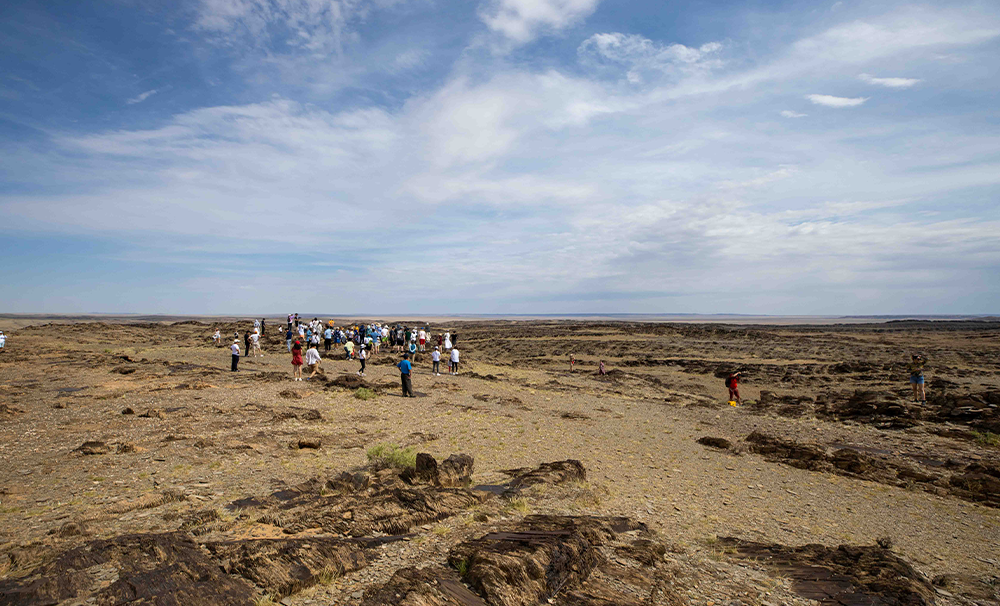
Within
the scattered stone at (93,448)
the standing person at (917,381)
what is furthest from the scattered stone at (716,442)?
the scattered stone at (93,448)

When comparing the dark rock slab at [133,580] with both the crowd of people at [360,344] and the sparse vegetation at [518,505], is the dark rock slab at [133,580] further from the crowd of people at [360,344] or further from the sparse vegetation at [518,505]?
Result: the crowd of people at [360,344]

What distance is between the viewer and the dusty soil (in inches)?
234

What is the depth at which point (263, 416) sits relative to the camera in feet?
52.6

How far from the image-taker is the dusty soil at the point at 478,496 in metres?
5.93

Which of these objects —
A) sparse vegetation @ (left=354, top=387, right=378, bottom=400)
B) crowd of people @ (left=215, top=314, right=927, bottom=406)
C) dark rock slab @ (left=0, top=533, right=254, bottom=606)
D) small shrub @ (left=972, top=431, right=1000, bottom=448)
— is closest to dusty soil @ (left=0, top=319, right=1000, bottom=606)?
dark rock slab @ (left=0, top=533, right=254, bottom=606)

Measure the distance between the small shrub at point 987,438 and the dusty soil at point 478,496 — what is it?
0.42ft

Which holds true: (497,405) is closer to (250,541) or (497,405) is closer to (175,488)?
(175,488)

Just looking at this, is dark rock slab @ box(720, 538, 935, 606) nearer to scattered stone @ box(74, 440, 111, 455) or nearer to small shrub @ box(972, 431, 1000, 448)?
scattered stone @ box(74, 440, 111, 455)

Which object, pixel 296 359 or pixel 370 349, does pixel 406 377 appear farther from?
pixel 370 349

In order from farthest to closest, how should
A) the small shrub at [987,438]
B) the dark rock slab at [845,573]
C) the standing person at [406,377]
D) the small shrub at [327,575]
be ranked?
the standing person at [406,377] → the small shrub at [987,438] → the dark rock slab at [845,573] → the small shrub at [327,575]

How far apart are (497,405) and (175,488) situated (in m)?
13.2

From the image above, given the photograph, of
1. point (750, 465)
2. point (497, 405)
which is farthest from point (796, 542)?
point (497, 405)

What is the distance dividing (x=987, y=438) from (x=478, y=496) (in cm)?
1843

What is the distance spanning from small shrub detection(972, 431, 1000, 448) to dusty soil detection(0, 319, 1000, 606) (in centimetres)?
13
